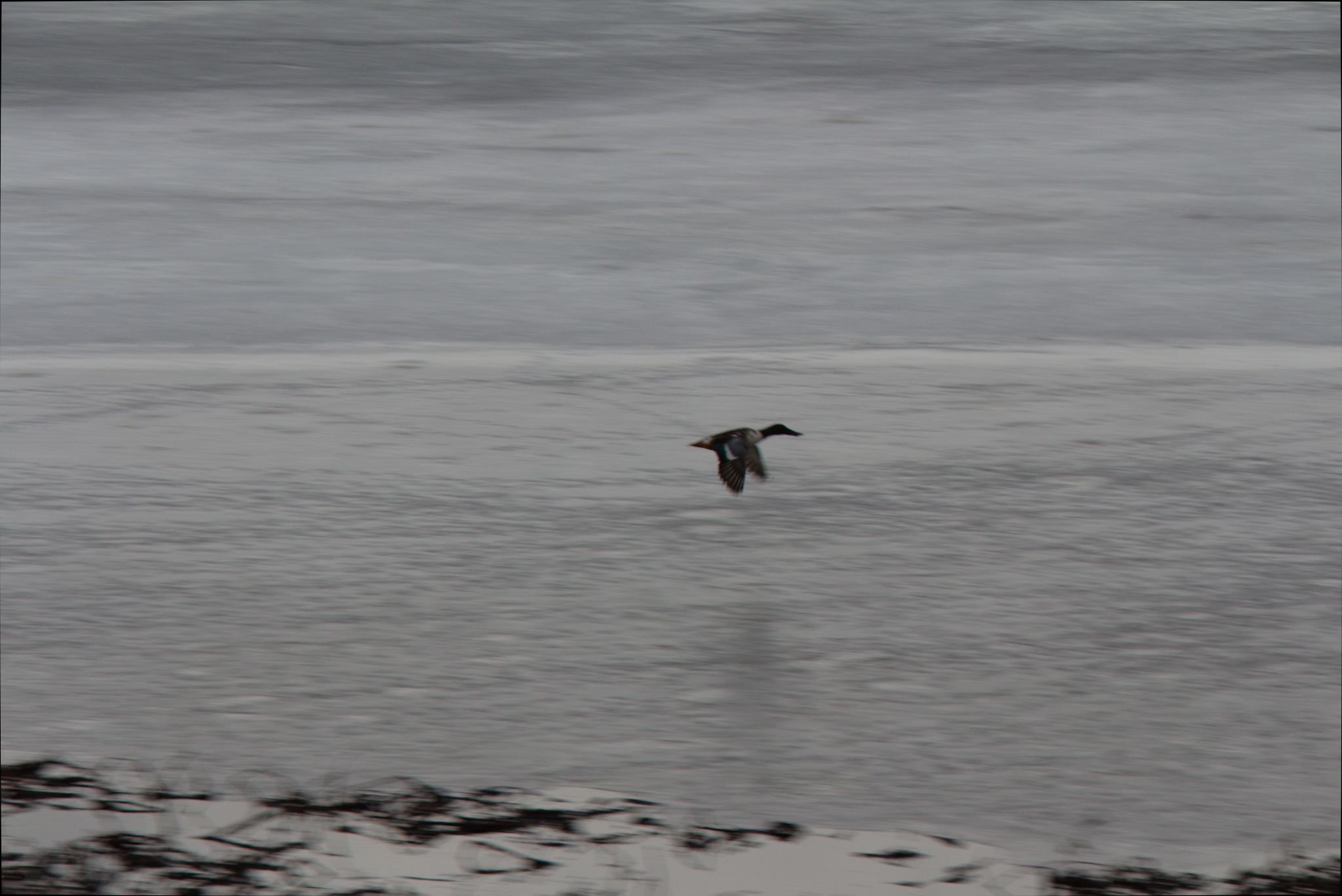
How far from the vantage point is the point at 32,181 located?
9070 mm

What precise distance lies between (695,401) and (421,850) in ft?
9.59

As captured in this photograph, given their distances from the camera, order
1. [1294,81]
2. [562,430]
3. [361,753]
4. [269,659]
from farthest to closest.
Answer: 1. [1294,81]
2. [562,430]
3. [269,659]
4. [361,753]

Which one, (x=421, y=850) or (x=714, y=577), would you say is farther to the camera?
(x=714, y=577)

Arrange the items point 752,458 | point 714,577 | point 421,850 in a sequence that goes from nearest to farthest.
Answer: point 421,850 < point 714,577 < point 752,458

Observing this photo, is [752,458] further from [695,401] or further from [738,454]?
[695,401]

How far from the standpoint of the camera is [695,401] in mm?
6270

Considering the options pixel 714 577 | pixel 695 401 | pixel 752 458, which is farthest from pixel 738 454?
pixel 695 401

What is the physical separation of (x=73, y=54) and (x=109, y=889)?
338 inches

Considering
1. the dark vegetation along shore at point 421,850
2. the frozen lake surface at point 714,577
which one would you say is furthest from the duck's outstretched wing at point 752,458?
the dark vegetation along shore at point 421,850

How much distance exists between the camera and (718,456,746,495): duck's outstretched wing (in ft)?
16.7

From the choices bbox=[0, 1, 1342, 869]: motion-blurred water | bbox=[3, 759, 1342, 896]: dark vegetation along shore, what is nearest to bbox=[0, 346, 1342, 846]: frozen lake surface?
bbox=[0, 1, 1342, 869]: motion-blurred water

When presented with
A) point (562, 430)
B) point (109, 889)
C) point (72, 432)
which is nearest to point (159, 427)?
point (72, 432)

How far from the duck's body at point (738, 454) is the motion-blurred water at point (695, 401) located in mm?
210

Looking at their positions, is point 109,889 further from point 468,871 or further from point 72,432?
point 72,432
